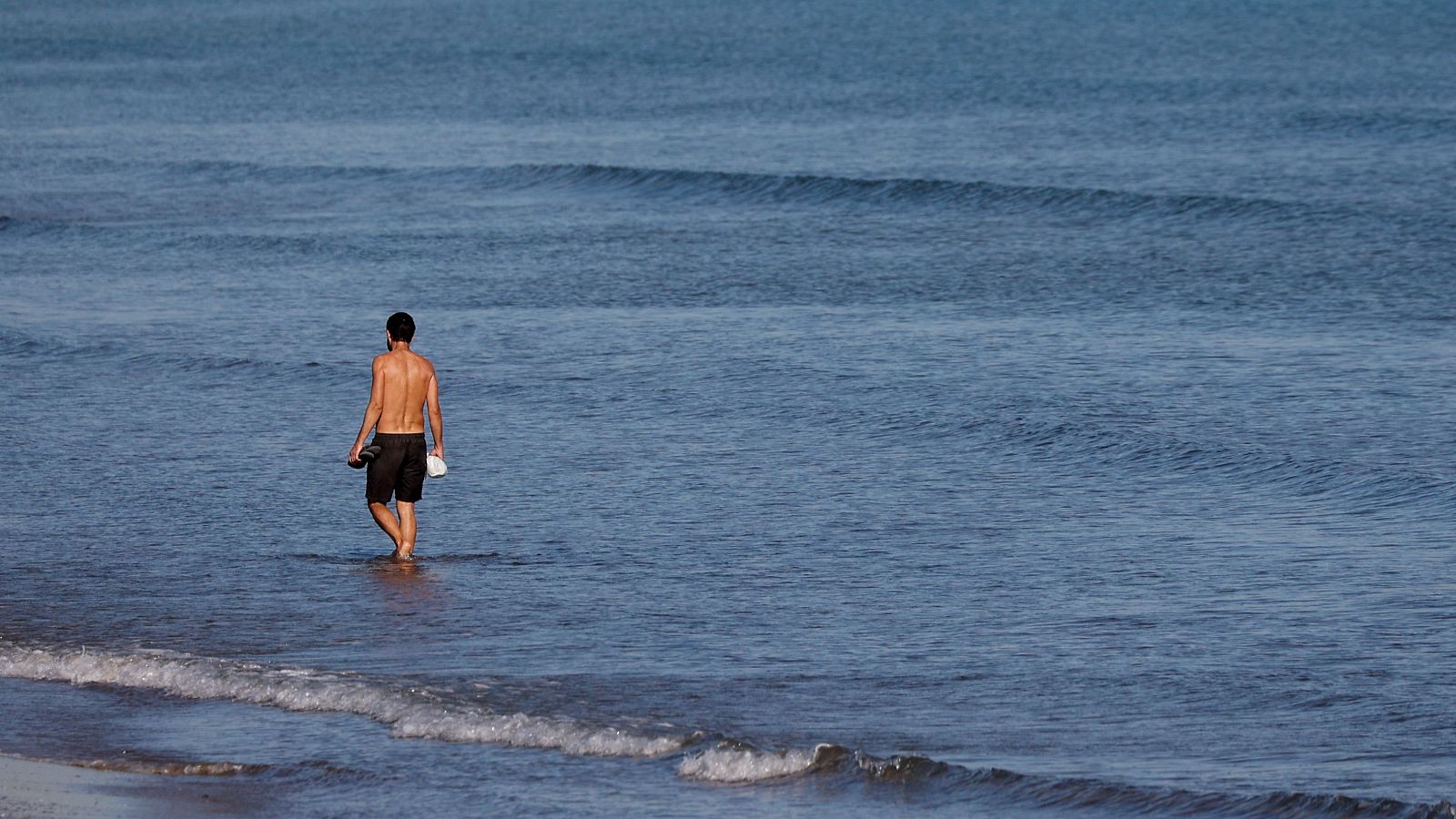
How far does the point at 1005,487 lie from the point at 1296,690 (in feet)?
14.2

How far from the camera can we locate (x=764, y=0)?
93.5m

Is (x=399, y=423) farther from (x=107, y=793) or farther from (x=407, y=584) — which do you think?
(x=107, y=793)

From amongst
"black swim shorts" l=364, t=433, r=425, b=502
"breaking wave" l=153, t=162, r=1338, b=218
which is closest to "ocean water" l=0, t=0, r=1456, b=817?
"breaking wave" l=153, t=162, r=1338, b=218

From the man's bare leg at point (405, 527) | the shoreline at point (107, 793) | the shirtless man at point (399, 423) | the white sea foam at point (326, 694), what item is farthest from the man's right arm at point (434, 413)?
the shoreline at point (107, 793)

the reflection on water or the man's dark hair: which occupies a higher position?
the man's dark hair

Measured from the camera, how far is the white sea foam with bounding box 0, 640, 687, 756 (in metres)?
8.29

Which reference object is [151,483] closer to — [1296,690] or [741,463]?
[741,463]

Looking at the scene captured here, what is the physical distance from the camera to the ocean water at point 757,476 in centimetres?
826

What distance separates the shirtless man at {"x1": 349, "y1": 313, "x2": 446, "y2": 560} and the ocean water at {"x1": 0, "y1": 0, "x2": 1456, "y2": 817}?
46 cm

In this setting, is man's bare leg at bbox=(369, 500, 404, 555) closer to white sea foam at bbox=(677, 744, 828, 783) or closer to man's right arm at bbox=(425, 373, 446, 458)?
man's right arm at bbox=(425, 373, 446, 458)

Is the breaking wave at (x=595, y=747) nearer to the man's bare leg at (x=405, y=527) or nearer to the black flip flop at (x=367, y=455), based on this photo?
the black flip flop at (x=367, y=455)

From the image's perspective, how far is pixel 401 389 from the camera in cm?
1088

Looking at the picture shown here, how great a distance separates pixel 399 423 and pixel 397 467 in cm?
24

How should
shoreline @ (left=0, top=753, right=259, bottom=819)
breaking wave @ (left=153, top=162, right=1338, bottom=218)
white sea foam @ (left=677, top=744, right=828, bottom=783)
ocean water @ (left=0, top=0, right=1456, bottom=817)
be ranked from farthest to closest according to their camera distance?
breaking wave @ (left=153, top=162, right=1338, bottom=218) < ocean water @ (left=0, top=0, right=1456, bottom=817) < white sea foam @ (left=677, top=744, right=828, bottom=783) < shoreline @ (left=0, top=753, right=259, bottom=819)
